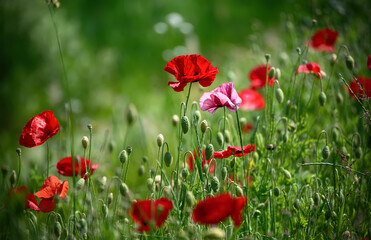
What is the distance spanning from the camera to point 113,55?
5.23 m

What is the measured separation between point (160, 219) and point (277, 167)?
709mm

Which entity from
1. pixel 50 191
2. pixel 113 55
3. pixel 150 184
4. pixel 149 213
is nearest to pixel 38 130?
pixel 50 191

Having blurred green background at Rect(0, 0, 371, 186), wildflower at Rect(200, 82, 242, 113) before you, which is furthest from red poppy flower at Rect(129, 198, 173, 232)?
blurred green background at Rect(0, 0, 371, 186)

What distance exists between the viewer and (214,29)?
7277 millimetres

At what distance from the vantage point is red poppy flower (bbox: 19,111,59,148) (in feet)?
4.27

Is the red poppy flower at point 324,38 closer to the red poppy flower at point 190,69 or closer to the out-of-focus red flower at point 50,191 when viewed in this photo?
the red poppy flower at point 190,69

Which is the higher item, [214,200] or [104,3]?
[104,3]

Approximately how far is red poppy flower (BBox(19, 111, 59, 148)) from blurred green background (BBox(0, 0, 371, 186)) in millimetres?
1020

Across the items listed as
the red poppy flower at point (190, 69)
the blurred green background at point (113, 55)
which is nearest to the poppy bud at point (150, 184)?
the red poppy flower at point (190, 69)

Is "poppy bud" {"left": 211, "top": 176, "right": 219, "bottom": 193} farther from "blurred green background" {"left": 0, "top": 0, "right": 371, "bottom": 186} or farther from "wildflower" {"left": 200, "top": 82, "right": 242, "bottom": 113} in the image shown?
"blurred green background" {"left": 0, "top": 0, "right": 371, "bottom": 186}

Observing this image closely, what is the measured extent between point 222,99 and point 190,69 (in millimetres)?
145

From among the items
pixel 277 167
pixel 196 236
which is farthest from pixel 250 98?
pixel 196 236

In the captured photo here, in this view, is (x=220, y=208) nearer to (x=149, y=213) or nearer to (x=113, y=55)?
(x=149, y=213)

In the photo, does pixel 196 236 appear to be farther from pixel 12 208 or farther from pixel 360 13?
pixel 360 13
